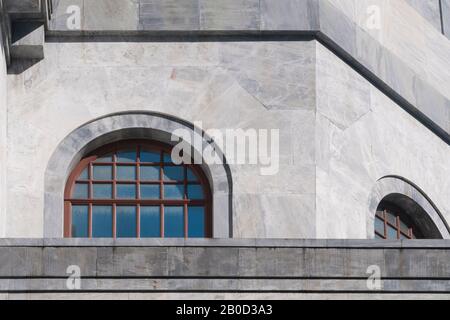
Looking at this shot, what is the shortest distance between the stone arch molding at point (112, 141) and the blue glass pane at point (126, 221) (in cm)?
108

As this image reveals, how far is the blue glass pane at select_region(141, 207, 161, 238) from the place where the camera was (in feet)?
142

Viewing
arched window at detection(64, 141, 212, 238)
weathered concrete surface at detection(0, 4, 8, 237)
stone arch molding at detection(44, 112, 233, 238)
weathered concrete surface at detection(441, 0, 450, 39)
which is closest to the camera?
weathered concrete surface at detection(0, 4, 8, 237)

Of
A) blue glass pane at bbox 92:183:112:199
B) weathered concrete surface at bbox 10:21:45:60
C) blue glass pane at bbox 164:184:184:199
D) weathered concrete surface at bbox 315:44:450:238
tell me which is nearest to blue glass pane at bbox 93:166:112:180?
blue glass pane at bbox 92:183:112:199

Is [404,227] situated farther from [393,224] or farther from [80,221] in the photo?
[80,221]

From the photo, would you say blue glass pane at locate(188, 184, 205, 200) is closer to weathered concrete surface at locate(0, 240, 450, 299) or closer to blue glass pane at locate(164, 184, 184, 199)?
blue glass pane at locate(164, 184, 184, 199)

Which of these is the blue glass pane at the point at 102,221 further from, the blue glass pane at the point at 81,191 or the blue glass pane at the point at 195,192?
the blue glass pane at the point at 195,192

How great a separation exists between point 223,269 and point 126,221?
5005mm

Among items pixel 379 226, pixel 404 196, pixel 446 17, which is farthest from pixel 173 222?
pixel 446 17

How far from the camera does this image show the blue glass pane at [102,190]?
143 ft

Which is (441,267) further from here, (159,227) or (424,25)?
(424,25)

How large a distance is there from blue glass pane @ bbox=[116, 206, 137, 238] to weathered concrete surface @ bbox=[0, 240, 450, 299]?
4.53m

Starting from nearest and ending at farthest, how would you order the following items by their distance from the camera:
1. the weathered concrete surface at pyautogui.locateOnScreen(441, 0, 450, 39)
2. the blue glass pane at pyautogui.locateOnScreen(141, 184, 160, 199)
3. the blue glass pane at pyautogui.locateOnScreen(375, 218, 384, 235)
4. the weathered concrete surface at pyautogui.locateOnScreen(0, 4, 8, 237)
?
the weathered concrete surface at pyautogui.locateOnScreen(0, 4, 8, 237), the blue glass pane at pyautogui.locateOnScreen(141, 184, 160, 199), the blue glass pane at pyautogui.locateOnScreen(375, 218, 384, 235), the weathered concrete surface at pyautogui.locateOnScreen(441, 0, 450, 39)

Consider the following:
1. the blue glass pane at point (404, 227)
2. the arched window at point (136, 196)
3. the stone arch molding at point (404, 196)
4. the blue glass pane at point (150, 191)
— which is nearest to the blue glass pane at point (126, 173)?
the arched window at point (136, 196)
